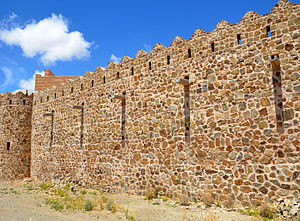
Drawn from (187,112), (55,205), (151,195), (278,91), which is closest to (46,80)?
(55,205)

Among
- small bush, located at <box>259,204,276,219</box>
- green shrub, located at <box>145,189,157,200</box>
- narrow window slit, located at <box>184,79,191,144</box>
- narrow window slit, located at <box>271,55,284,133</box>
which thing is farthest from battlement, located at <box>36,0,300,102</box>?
green shrub, located at <box>145,189,157,200</box>

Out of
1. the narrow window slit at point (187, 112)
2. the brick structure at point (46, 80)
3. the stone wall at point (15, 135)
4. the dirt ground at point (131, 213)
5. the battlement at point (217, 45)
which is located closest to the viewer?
the dirt ground at point (131, 213)

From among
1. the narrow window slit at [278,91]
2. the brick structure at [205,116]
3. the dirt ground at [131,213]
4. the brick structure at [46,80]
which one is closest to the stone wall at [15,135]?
the brick structure at [46,80]

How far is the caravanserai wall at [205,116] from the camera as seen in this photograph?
7.30m

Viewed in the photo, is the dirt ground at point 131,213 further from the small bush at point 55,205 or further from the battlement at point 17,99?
the battlement at point 17,99

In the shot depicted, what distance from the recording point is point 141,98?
1088 centimetres

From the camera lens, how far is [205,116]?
874 centimetres

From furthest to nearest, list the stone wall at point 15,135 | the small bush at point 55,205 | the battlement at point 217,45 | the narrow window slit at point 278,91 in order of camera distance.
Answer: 1. the stone wall at point 15,135
2. the small bush at point 55,205
3. the battlement at point 217,45
4. the narrow window slit at point 278,91

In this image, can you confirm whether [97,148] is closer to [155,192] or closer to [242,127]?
[155,192]

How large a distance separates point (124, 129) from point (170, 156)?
2.66 meters

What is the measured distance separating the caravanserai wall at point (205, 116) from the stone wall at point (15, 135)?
586cm

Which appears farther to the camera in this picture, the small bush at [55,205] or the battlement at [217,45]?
the small bush at [55,205]

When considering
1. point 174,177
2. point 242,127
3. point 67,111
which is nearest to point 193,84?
point 242,127

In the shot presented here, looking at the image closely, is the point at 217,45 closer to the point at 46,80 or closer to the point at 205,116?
the point at 205,116
